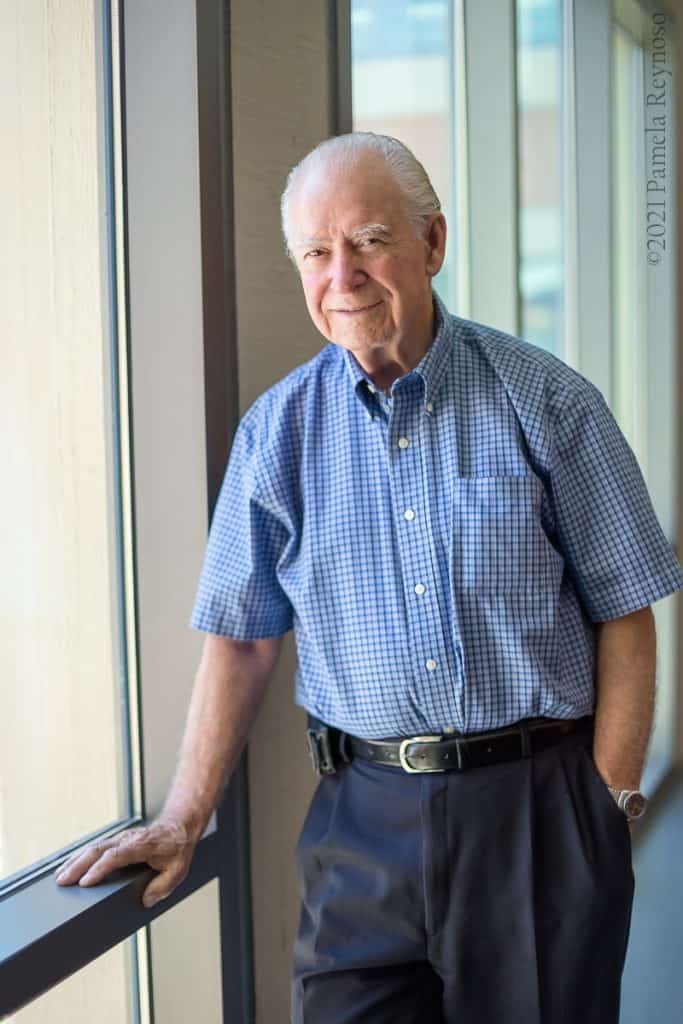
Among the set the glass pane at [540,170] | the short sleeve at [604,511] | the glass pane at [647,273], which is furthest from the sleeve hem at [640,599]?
the glass pane at [647,273]

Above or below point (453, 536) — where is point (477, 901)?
below

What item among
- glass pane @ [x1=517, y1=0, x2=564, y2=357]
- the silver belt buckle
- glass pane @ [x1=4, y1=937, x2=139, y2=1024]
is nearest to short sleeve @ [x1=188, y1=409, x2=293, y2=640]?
the silver belt buckle

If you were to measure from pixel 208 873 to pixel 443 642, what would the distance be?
0.61m

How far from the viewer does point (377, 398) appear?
162 centimetres

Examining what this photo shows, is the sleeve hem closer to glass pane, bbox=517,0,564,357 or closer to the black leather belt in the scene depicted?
the black leather belt

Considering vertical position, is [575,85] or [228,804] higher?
[575,85]

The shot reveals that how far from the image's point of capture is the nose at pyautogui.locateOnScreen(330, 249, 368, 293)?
4.91ft

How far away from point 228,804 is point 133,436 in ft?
2.11

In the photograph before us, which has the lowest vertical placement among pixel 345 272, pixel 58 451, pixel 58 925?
pixel 58 925

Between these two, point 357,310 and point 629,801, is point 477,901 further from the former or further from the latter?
point 357,310

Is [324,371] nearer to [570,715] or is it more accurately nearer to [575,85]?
[570,715]

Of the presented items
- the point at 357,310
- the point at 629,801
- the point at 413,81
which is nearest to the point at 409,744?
the point at 629,801

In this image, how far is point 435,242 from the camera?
1.60 metres

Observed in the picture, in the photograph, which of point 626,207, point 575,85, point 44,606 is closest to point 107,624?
point 44,606
